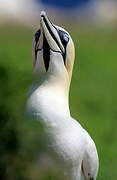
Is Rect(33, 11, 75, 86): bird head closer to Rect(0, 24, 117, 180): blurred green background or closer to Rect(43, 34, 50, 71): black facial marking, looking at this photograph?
Rect(43, 34, 50, 71): black facial marking

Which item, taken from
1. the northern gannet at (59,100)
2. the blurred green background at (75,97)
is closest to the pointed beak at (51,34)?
the northern gannet at (59,100)

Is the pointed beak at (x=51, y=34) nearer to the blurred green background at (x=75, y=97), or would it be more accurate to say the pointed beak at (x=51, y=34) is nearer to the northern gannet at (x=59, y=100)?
the northern gannet at (x=59, y=100)

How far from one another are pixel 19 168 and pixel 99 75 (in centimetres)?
986

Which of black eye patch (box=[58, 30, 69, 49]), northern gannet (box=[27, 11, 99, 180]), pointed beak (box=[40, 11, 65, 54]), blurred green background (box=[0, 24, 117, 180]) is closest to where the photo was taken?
blurred green background (box=[0, 24, 117, 180])

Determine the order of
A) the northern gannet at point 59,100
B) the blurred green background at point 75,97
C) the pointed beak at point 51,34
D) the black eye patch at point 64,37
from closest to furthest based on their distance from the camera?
the blurred green background at point 75,97, the northern gannet at point 59,100, the pointed beak at point 51,34, the black eye patch at point 64,37

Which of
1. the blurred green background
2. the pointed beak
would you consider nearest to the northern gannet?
the pointed beak

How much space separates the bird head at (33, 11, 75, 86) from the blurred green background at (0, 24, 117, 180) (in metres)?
0.12

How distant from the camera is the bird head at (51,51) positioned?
3.05 meters

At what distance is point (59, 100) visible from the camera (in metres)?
3.01

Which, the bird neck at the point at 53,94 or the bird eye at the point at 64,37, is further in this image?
the bird eye at the point at 64,37

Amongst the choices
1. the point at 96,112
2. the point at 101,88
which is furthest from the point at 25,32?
the point at 96,112

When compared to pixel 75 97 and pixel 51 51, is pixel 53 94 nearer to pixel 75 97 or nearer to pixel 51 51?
pixel 51 51

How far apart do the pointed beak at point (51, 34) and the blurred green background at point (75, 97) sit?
0.47 feet

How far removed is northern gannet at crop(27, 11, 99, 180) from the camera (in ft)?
9.20
